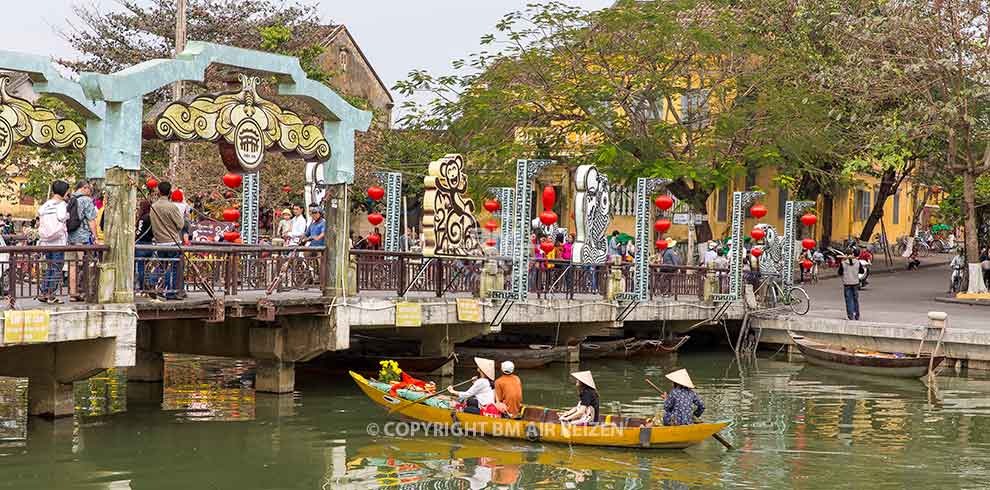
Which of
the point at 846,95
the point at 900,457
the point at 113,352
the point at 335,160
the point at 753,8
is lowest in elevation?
the point at 900,457

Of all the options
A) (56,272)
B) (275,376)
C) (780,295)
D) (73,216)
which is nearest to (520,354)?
(275,376)

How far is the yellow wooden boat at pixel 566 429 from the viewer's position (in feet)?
58.8

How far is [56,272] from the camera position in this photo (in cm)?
1756

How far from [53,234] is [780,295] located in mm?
19224

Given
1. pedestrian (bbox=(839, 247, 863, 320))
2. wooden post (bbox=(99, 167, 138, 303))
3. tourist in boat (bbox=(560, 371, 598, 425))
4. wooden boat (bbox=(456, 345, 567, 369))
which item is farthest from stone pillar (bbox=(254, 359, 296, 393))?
pedestrian (bbox=(839, 247, 863, 320))

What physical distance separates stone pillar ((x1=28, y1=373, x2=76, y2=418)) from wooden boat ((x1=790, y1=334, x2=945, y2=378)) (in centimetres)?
1630

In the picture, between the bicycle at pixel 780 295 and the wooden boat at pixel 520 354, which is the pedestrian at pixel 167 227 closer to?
the wooden boat at pixel 520 354

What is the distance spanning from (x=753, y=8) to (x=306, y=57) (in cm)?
1351

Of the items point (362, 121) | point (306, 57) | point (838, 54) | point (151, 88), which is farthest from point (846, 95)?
point (151, 88)

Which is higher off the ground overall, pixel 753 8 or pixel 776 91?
pixel 753 8

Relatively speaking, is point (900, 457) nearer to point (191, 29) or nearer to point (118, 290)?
point (118, 290)

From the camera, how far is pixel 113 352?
18.0 meters

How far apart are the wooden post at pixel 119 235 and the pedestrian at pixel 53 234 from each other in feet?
1.99

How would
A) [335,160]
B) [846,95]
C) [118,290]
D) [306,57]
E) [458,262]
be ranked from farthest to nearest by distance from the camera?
[306,57]
[846,95]
[458,262]
[335,160]
[118,290]
